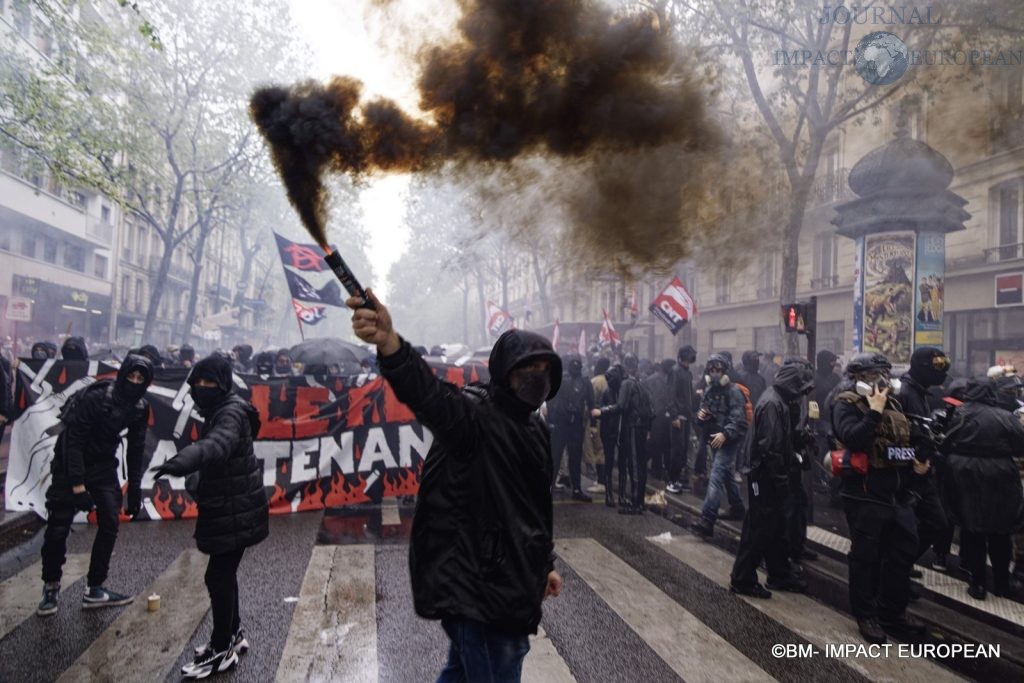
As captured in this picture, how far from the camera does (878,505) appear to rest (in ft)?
14.4

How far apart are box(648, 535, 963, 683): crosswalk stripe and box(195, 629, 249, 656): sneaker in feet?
11.8

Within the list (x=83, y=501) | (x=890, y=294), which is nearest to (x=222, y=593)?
(x=83, y=501)

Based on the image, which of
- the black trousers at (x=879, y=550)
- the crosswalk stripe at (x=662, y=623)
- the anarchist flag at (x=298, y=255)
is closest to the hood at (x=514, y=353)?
the crosswalk stripe at (x=662, y=623)

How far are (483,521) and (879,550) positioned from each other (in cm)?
362

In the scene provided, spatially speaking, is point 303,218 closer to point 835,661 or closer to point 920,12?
point 835,661

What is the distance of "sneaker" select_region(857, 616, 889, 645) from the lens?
425 centimetres

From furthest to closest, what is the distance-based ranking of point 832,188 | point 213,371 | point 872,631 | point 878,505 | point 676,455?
point 832,188
point 676,455
point 878,505
point 872,631
point 213,371

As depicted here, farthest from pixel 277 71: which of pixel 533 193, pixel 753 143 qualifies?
pixel 533 193

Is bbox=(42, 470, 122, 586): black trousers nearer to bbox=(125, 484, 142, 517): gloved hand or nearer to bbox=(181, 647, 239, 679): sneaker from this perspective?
bbox=(125, 484, 142, 517): gloved hand

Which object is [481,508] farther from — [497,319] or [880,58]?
[497,319]

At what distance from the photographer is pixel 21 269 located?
1066 inches

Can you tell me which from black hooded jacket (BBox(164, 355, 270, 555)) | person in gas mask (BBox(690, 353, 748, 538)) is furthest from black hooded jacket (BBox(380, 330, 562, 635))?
person in gas mask (BBox(690, 353, 748, 538))

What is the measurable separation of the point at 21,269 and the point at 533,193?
29562mm

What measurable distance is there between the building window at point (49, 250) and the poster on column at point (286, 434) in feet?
90.1
